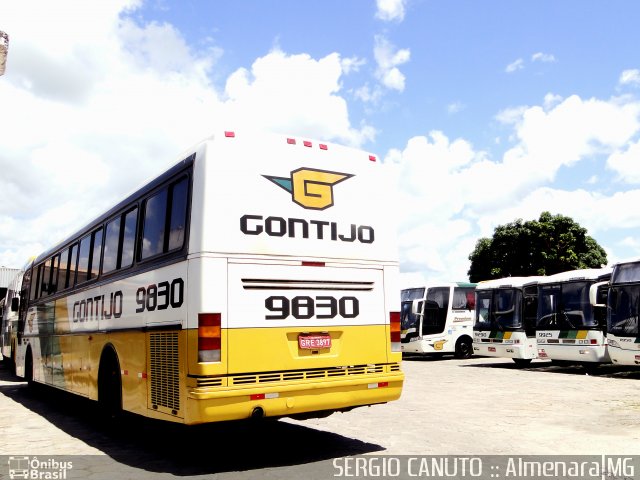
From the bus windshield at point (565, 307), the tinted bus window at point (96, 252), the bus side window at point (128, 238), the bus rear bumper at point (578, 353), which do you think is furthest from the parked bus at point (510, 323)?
the bus side window at point (128, 238)

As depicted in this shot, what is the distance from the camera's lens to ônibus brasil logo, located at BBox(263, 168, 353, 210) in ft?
24.2

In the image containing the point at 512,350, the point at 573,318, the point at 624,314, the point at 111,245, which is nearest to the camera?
the point at 111,245

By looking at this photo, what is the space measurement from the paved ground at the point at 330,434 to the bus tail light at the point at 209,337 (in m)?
1.21

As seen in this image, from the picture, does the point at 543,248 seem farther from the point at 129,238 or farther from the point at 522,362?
the point at 129,238

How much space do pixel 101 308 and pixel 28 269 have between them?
8.20m

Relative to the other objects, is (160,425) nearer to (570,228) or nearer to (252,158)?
(252,158)

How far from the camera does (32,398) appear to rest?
14.3m

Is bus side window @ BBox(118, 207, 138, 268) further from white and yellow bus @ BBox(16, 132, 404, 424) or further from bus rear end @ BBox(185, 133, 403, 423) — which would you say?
bus rear end @ BBox(185, 133, 403, 423)

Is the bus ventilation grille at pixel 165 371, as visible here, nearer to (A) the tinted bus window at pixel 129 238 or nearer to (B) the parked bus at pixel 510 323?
(A) the tinted bus window at pixel 129 238

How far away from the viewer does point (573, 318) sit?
18453mm

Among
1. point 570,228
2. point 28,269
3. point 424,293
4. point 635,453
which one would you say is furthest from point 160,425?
point 570,228

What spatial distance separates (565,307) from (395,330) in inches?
499

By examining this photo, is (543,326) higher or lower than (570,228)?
lower

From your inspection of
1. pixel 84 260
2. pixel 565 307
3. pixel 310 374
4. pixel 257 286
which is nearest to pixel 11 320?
pixel 84 260
